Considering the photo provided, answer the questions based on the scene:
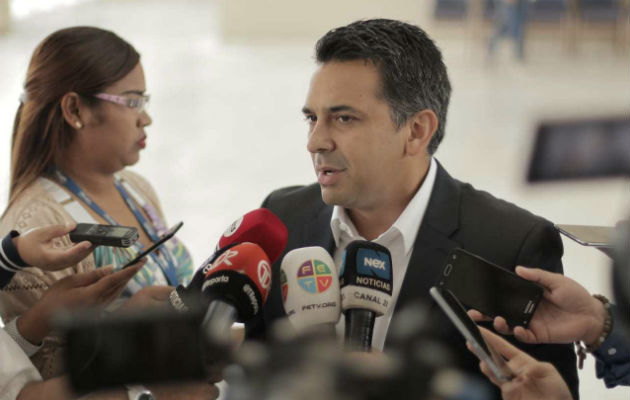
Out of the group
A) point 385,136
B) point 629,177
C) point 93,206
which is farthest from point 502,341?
point 93,206

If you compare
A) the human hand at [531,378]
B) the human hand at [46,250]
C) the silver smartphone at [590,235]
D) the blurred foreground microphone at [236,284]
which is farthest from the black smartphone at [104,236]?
the silver smartphone at [590,235]

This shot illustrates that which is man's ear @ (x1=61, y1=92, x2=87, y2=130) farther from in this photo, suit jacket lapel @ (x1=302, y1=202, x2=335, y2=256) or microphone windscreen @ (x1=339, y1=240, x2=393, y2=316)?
microphone windscreen @ (x1=339, y1=240, x2=393, y2=316)

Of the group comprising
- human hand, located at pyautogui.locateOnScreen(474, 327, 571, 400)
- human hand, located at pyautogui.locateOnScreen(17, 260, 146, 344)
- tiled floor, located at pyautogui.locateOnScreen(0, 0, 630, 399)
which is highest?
human hand, located at pyautogui.locateOnScreen(474, 327, 571, 400)

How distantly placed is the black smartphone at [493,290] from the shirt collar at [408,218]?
37 cm

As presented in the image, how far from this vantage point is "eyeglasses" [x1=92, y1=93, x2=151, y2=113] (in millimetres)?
2242

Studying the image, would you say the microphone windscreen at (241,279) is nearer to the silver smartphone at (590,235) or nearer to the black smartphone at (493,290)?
the black smartphone at (493,290)

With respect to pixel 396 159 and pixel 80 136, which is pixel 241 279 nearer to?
pixel 396 159

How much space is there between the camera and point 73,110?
222 cm

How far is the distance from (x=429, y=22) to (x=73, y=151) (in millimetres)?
9347

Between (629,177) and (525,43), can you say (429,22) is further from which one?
(629,177)

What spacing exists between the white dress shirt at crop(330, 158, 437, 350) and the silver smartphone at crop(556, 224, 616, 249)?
37cm

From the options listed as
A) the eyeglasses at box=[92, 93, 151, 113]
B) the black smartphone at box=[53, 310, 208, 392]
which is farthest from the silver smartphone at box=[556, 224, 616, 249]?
the eyeglasses at box=[92, 93, 151, 113]

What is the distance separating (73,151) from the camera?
2.25 m

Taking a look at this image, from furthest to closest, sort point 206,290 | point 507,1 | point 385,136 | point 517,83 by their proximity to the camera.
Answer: point 507,1
point 517,83
point 385,136
point 206,290
